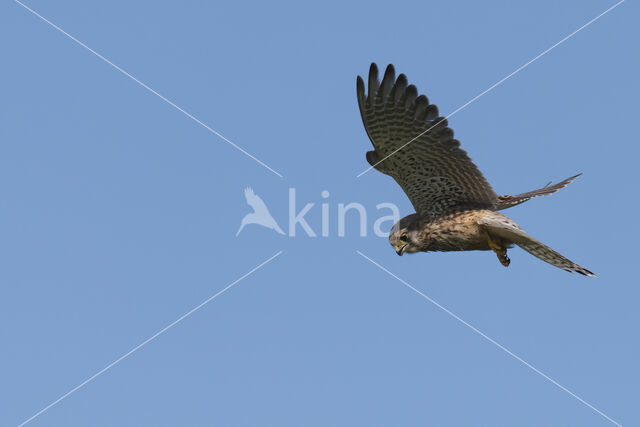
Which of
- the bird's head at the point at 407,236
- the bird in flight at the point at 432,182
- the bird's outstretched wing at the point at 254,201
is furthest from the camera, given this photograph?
the bird's outstretched wing at the point at 254,201

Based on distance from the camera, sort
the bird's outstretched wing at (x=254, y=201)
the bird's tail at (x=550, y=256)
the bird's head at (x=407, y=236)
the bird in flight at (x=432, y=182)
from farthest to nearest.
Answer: the bird's outstretched wing at (x=254, y=201), the bird's head at (x=407, y=236), the bird in flight at (x=432, y=182), the bird's tail at (x=550, y=256)

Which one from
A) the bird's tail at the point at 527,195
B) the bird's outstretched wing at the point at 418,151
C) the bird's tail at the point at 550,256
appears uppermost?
the bird's outstretched wing at the point at 418,151

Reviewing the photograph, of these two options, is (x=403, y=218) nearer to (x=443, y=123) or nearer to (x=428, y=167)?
(x=428, y=167)

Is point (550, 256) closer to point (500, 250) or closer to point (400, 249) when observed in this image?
point (500, 250)

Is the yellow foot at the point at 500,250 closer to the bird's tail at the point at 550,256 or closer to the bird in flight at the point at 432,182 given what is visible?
the bird in flight at the point at 432,182

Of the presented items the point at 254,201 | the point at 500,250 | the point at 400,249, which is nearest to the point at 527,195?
the point at 500,250

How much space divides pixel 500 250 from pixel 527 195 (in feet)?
2.51

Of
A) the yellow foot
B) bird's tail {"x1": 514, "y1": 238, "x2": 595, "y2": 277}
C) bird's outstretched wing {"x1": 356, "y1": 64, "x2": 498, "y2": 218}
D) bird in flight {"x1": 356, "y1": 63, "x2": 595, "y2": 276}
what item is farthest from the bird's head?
bird's tail {"x1": 514, "y1": 238, "x2": 595, "y2": 277}

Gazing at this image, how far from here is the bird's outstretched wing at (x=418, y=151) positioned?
9.30 meters

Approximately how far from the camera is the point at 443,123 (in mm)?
9336

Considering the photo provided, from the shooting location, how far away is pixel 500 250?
9.79 metres

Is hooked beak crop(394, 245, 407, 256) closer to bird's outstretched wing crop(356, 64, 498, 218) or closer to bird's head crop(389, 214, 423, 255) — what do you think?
bird's head crop(389, 214, 423, 255)

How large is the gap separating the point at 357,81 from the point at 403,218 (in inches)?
74.8

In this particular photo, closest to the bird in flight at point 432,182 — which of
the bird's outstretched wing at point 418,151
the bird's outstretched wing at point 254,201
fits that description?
the bird's outstretched wing at point 418,151
